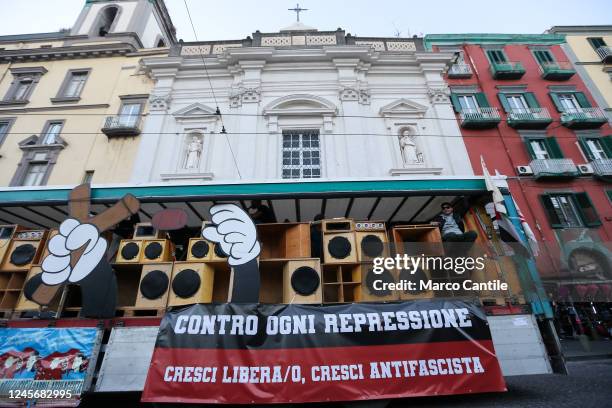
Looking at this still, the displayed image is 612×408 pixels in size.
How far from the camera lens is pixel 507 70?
48.1 ft

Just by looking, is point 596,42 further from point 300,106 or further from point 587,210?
point 300,106

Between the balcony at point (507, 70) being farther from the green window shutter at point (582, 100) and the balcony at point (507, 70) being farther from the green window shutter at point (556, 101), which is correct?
the green window shutter at point (582, 100)

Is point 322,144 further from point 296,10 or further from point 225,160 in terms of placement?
point 296,10

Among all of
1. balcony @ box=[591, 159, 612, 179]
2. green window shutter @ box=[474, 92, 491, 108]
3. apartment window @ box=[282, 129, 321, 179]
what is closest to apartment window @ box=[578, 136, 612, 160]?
balcony @ box=[591, 159, 612, 179]

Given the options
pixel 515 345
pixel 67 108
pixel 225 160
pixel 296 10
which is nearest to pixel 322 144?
pixel 225 160

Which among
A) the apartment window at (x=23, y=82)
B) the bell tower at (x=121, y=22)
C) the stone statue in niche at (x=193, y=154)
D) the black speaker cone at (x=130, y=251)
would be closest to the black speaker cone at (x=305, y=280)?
the black speaker cone at (x=130, y=251)

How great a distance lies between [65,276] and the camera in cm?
486

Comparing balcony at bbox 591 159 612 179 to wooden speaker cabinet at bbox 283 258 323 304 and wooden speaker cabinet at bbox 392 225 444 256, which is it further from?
wooden speaker cabinet at bbox 283 258 323 304

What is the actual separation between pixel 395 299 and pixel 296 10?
17066 millimetres

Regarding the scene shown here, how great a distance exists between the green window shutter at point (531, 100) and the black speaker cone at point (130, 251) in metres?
17.9

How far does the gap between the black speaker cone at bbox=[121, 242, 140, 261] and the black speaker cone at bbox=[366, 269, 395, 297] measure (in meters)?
4.20

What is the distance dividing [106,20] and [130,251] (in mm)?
18580

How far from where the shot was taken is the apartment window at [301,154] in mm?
10789

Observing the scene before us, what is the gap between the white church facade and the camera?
35.0 ft
